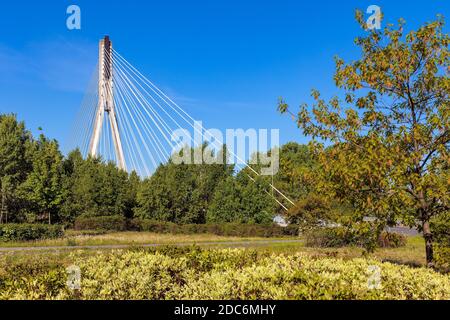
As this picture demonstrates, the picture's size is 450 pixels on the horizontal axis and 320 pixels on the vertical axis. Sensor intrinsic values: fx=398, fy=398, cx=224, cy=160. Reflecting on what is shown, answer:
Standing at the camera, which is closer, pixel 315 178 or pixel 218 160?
pixel 315 178

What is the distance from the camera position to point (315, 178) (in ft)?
31.0

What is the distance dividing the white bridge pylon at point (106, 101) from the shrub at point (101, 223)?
602 cm

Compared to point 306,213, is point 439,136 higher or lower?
higher

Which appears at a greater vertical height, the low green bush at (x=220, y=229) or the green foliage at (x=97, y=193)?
the green foliage at (x=97, y=193)

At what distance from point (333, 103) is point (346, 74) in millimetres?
773

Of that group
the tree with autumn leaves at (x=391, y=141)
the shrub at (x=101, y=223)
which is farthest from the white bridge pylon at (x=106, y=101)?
the tree with autumn leaves at (x=391, y=141)

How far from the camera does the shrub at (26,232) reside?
27.4m

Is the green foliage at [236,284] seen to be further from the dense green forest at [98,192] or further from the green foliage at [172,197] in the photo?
the green foliage at [172,197]

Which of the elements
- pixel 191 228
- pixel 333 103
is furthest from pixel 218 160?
pixel 333 103

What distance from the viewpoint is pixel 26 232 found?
93.2 feet

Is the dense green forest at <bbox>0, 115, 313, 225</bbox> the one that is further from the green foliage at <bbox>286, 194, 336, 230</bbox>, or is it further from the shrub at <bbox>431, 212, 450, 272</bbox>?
the shrub at <bbox>431, 212, 450, 272</bbox>

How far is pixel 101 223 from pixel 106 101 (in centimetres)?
1211
